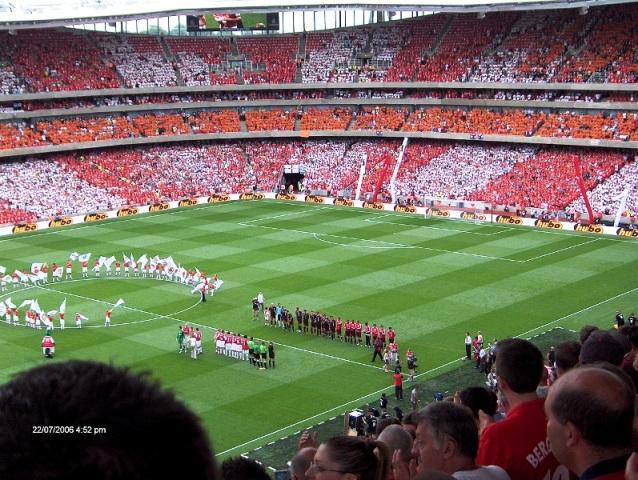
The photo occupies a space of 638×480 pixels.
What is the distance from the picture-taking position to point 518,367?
7156mm

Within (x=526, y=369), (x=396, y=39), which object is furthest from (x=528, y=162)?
(x=526, y=369)

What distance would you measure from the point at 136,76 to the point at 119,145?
24.2 feet

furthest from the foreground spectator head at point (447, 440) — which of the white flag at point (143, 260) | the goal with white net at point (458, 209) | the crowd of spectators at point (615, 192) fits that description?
the goal with white net at point (458, 209)

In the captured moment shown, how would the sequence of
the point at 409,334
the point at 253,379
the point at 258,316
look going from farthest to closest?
the point at 258,316 → the point at 409,334 → the point at 253,379

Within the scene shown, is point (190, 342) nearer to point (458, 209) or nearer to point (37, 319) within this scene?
point (37, 319)

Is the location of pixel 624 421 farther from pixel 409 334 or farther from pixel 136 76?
pixel 136 76

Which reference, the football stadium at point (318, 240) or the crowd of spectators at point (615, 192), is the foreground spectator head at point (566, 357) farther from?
the crowd of spectators at point (615, 192)

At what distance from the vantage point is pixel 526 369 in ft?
23.4

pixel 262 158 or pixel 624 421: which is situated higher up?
pixel 624 421

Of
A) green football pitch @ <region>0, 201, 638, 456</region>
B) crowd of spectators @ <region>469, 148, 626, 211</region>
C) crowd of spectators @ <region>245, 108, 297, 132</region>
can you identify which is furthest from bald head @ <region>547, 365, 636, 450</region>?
crowd of spectators @ <region>245, 108, 297, 132</region>

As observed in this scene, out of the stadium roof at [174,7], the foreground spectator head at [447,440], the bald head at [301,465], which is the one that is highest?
the stadium roof at [174,7]

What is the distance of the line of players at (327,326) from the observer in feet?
107

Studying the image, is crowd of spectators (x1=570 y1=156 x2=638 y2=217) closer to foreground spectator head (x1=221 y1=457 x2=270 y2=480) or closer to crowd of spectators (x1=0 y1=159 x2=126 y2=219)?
crowd of spectators (x1=0 y1=159 x2=126 y2=219)

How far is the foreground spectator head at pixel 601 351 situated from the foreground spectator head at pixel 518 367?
1.85 m
